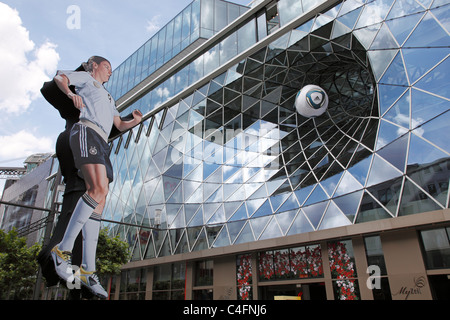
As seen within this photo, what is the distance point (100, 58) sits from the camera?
1091 cm

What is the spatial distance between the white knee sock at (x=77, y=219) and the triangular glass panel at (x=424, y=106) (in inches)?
538

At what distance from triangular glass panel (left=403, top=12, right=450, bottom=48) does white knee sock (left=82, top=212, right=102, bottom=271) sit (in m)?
15.0

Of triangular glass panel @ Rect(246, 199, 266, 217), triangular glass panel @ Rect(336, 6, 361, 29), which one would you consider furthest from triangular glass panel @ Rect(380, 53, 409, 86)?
triangular glass panel @ Rect(246, 199, 266, 217)

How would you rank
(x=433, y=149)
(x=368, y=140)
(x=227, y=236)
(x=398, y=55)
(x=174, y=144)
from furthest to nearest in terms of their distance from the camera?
(x=174, y=144)
(x=227, y=236)
(x=368, y=140)
(x=398, y=55)
(x=433, y=149)

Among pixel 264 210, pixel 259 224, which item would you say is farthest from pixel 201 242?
pixel 264 210

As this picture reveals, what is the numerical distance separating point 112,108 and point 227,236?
509 inches

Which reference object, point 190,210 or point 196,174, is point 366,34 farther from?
point 190,210

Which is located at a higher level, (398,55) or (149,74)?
(149,74)

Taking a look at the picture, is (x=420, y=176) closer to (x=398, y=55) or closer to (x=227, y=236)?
(x=398, y=55)

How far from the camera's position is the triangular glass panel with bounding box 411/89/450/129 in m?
13.7

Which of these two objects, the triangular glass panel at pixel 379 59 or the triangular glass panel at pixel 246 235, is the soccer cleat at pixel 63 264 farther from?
the triangular glass panel at pixel 379 59

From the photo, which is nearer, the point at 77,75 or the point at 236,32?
the point at 77,75
